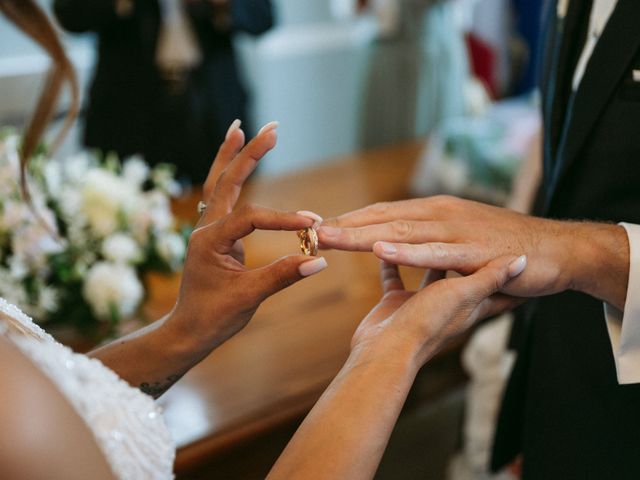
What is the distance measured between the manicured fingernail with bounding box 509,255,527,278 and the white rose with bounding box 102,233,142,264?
0.84m

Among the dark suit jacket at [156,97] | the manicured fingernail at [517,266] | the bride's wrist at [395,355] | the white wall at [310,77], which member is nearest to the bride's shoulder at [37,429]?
the bride's wrist at [395,355]

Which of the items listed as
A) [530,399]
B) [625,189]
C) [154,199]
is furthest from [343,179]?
[625,189]

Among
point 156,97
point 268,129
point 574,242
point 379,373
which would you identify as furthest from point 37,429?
point 156,97

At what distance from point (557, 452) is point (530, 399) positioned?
98 mm

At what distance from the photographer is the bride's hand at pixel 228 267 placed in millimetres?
877

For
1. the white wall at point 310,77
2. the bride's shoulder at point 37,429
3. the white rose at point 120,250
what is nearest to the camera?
the bride's shoulder at point 37,429

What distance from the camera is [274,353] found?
1.58 metres

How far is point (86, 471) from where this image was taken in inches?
24.2

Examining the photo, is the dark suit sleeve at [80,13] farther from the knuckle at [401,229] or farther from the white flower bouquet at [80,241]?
the knuckle at [401,229]

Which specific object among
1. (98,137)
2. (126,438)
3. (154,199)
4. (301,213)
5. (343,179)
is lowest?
(343,179)

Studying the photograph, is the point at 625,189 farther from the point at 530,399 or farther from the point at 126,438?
the point at 126,438

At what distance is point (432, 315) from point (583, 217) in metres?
0.40

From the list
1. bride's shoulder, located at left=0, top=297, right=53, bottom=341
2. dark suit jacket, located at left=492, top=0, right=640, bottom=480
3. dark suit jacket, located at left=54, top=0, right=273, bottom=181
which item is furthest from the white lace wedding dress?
dark suit jacket, located at left=54, top=0, right=273, bottom=181

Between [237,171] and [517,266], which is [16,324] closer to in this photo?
[237,171]
